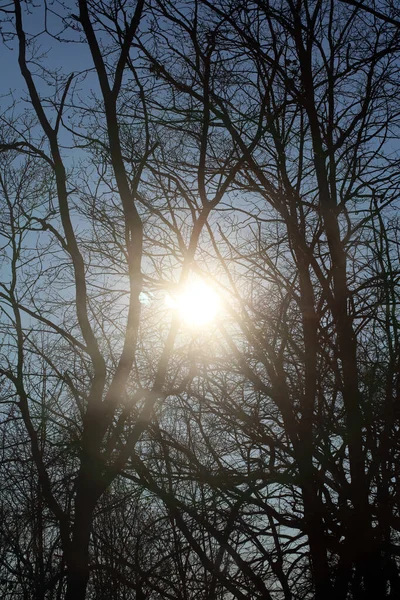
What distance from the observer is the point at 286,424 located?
14.5ft

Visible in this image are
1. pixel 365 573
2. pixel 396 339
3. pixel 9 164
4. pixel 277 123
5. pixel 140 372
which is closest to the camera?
pixel 365 573

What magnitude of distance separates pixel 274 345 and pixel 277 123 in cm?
225

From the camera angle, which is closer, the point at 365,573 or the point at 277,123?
the point at 365,573

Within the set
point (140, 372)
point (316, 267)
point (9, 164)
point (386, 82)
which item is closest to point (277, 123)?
point (386, 82)

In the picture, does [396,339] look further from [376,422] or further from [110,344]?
[110,344]

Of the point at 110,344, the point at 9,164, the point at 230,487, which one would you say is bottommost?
the point at 230,487

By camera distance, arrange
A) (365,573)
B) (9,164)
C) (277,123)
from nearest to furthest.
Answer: (365,573) < (277,123) < (9,164)

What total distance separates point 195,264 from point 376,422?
2186 millimetres

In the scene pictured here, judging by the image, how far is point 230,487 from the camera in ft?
15.0

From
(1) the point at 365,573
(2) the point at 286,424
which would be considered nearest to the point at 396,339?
(2) the point at 286,424

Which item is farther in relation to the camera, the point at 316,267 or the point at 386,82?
the point at 386,82

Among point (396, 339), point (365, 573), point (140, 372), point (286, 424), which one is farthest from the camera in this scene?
point (140, 372)

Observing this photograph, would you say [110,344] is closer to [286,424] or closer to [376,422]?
[286,424]

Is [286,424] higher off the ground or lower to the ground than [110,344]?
lower
